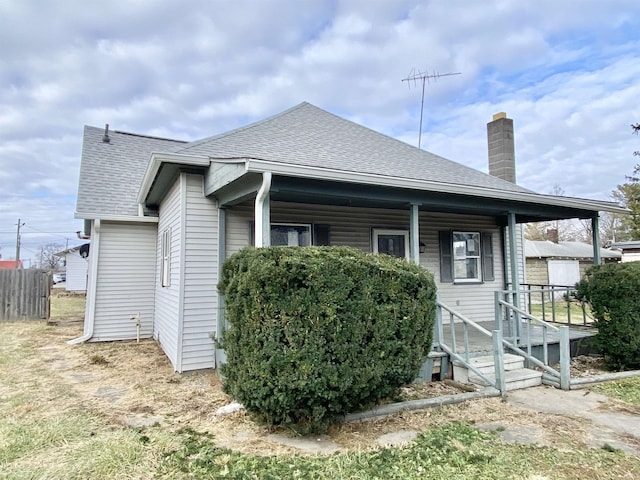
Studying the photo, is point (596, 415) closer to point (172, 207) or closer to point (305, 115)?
point (172, 207)

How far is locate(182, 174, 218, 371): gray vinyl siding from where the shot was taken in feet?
19.4

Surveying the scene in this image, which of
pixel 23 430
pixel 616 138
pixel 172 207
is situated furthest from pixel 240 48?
pixel 616 138

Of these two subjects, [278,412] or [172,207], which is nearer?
[278,412]

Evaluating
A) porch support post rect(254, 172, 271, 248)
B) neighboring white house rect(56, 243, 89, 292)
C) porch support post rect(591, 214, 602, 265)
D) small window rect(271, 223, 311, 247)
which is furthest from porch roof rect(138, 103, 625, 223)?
neighboring white house rect(56, 243, 89, 292)

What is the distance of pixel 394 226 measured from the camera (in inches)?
308

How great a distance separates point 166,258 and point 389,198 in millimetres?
4441

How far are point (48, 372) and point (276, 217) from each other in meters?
4.26

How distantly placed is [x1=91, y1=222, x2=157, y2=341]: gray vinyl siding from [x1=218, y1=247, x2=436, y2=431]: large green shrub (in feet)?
20.3

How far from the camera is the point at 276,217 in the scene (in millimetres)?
6684

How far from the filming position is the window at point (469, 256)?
839 cm

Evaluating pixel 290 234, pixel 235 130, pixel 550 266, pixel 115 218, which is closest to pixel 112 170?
pixel 115 218

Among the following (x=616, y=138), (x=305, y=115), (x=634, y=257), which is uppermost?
(x=616, y=138)

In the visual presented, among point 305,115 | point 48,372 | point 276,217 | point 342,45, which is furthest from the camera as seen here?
point 342,45

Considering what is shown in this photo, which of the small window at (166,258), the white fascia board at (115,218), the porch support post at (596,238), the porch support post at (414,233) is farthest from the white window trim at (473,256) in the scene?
the white fascia board at (115,218)
